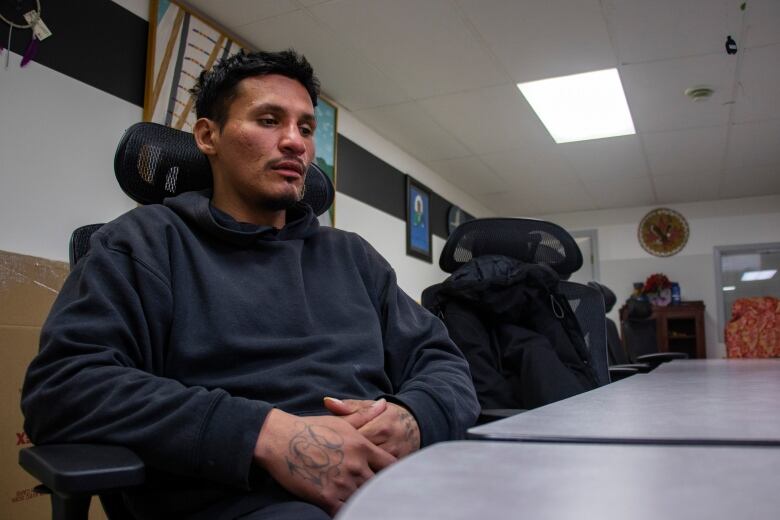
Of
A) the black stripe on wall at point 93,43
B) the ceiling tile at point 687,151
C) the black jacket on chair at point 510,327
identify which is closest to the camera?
the black jacket on chair at point 510,327

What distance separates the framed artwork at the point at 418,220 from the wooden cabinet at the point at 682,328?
2.68m

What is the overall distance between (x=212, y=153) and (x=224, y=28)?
214 centimetres

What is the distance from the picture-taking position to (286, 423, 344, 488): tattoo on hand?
2.87ft

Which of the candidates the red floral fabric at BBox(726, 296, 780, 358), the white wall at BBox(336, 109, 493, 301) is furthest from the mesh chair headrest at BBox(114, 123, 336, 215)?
the red floral fabric at BBox(726, 296, 780, 358)

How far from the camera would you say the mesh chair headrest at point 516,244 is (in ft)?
7.11

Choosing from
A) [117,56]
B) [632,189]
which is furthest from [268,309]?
[632,189]

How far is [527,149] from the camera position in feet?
17.0

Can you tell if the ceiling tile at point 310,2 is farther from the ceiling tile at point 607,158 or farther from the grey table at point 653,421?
the ceiling tile at point 607,158

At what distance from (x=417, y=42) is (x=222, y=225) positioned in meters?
2.47

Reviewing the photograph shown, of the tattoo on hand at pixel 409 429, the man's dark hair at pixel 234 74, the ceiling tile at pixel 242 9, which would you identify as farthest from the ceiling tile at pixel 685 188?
the tattoo on hand at pixel 409 429

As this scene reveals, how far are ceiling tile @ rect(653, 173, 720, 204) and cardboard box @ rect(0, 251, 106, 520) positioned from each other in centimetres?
569

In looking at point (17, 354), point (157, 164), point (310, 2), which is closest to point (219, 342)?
point (157, 164)

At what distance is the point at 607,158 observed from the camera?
5449 mm

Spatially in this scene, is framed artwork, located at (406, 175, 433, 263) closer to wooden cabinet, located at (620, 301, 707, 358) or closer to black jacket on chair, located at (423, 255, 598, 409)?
wooden cabinet, located at (620, 301, 707, 358)
